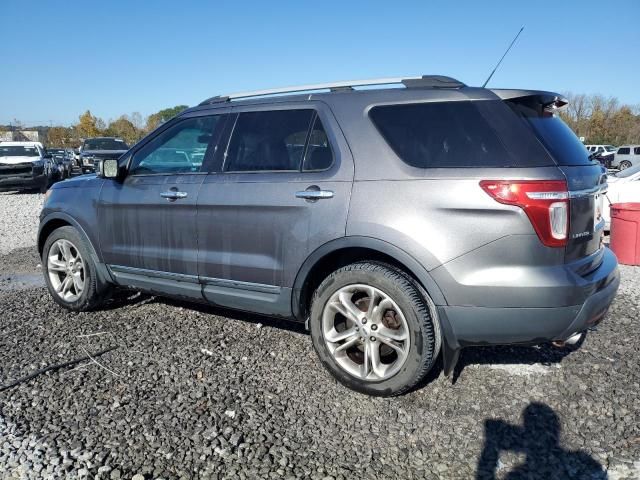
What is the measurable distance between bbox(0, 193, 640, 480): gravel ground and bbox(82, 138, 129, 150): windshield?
19.1 meters

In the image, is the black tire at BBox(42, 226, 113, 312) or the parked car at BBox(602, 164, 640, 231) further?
the parked car at BBox(602, 164, 640, 231)

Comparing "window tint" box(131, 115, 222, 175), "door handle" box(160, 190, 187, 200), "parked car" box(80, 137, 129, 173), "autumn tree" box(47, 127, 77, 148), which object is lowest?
"autumn tree" box(47, 127, 77, 148)

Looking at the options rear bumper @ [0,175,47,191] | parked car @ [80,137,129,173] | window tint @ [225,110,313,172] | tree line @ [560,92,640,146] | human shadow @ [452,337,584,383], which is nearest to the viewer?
window tint @ [225,110,313,172]

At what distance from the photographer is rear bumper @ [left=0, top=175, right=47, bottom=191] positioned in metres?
17.1

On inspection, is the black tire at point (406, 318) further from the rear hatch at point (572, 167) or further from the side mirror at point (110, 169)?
the side mirror at point (110, 169)

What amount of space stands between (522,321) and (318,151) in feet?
5.39

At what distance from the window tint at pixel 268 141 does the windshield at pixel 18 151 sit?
17.3 metres

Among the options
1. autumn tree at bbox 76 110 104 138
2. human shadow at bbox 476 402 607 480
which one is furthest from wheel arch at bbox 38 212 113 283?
autumn tree at bbox 76 110 104 138

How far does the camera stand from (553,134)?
3139mm

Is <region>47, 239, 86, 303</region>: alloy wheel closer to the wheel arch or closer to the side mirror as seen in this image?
the wheel arch

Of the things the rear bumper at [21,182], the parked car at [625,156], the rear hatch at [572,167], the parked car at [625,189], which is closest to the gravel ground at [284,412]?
the rear hatch at [572,167]

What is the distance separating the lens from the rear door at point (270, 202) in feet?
11.2

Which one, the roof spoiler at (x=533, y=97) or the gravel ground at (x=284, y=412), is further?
the roof spoiler at (x=533, y=97)

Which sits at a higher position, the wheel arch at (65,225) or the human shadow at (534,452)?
the wheel arch at (65,225)
